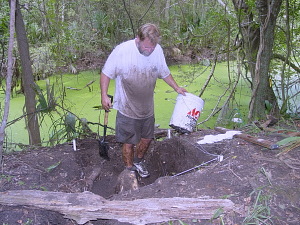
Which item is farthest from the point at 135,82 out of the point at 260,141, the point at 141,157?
the point at 260,141

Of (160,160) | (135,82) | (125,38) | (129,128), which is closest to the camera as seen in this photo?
(135,82)

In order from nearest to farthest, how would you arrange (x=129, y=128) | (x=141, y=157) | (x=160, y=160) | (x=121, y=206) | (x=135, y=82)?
(x=121, y=206) < (x=135, y=82) < (x=129, y=128) < (x=141, y=157) < (x=160, y=160)

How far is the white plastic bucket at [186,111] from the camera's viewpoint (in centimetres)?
318

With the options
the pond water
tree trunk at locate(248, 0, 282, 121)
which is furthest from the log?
tree trunk at locate(248, 0, 282, 121)

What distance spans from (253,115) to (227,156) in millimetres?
1724

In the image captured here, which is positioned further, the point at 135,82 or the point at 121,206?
the point at 135,82

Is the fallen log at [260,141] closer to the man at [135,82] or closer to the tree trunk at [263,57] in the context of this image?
the man at [135,82]

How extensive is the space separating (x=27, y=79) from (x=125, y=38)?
2.98 meters

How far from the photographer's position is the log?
183 cm

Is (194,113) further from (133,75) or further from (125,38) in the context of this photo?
(125,38)

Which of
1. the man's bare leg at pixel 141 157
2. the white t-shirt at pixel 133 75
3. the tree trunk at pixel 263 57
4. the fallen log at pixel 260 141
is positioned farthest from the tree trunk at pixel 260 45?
the man's bare leg at pixel 141 157

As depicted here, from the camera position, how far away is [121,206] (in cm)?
194

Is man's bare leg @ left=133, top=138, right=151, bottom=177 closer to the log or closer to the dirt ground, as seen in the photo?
the dirt ground

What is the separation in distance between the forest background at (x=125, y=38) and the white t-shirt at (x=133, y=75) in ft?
2.76
